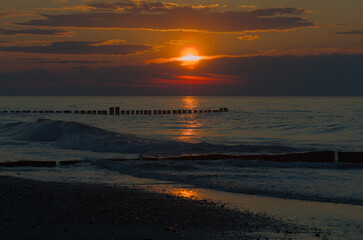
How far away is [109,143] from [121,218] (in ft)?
63.5

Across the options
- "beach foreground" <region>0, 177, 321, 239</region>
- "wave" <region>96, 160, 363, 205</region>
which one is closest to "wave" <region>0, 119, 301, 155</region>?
"wave" <region>96, 160, 363, 205</region>

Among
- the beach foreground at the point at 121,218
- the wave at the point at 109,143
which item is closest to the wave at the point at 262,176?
the beach foreground at the point at 121,218

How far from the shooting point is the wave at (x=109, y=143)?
84.9ft

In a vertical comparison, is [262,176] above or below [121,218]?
below

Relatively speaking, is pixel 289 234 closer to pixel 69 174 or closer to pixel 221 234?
pixel 221 234

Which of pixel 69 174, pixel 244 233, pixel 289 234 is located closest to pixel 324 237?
pixel 289 234

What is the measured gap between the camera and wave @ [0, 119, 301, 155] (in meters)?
25.9

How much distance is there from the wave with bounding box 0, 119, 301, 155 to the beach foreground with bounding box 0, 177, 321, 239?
1324 cm

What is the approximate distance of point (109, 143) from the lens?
91.9 feet

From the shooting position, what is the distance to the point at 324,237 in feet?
26.2

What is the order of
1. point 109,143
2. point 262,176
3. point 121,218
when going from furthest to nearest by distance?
point 109,143 < point 262,176 < point 121,218

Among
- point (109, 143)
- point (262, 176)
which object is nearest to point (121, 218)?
point (262, 176)

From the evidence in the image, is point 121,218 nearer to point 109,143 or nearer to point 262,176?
point 262,176

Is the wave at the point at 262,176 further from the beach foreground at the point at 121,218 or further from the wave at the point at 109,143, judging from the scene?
the wave at the point at 109,143
